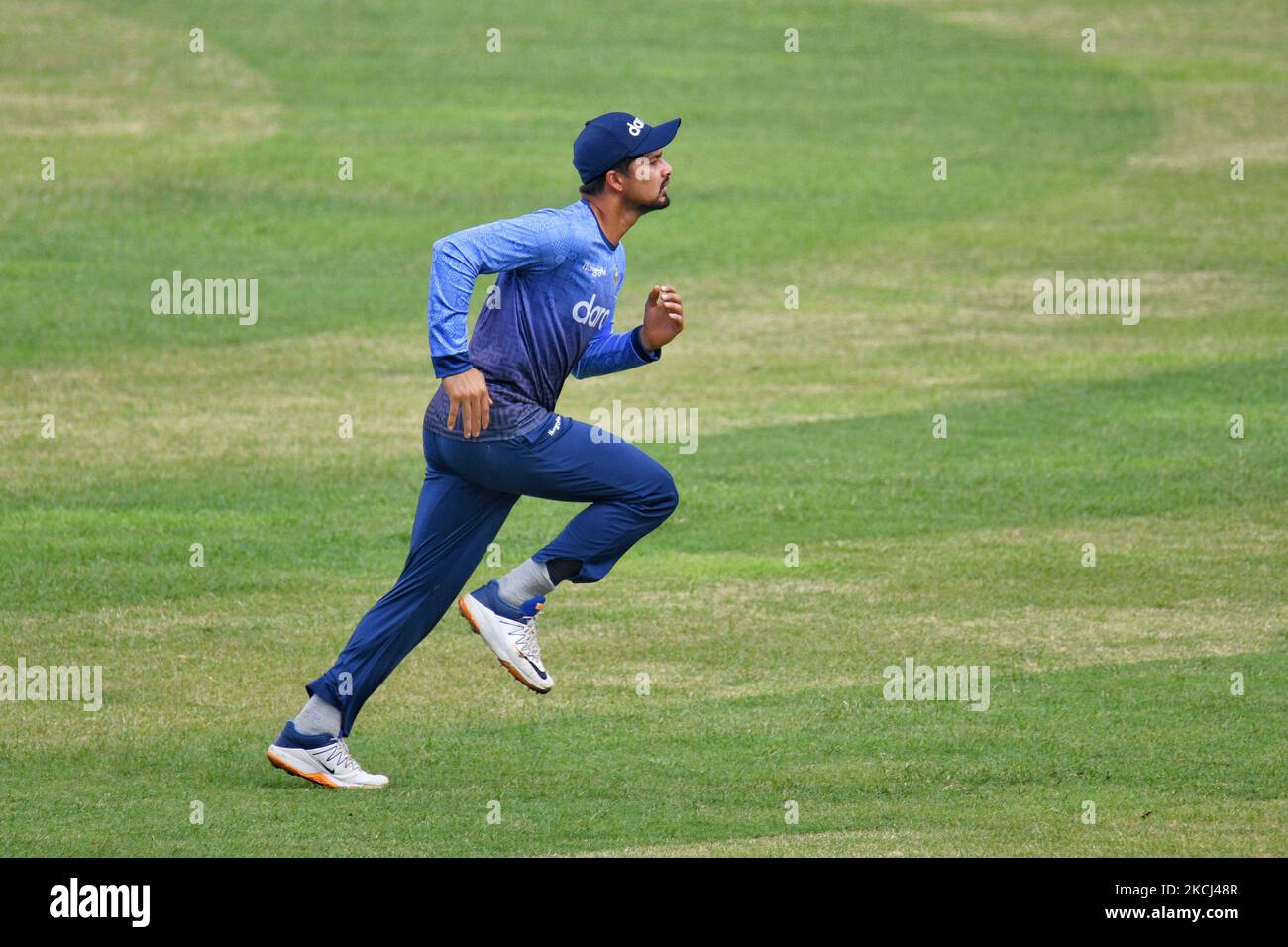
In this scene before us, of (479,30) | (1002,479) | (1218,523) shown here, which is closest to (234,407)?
(1002,479)

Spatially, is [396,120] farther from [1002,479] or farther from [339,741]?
[339,741]

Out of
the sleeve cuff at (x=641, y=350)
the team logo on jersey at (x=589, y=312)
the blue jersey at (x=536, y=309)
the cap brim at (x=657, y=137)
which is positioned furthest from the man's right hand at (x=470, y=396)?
the cap brim at (x=657, y=137)

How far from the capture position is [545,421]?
9219mm

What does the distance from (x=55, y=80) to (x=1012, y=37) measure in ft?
57.8

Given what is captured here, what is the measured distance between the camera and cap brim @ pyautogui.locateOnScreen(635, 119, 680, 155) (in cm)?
927

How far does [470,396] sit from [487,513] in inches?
34.4

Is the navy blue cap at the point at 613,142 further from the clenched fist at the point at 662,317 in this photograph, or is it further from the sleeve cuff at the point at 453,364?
the sleeve cuff at the point at 453,364

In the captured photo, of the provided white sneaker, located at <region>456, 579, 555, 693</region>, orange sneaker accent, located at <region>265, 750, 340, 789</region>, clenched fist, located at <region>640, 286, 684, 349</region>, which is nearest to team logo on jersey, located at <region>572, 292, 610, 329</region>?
clenched fist, located at <region>640, 286, 684, 349</region>

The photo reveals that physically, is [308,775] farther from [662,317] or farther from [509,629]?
[662,317]

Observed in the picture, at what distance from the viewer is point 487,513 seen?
951 cm

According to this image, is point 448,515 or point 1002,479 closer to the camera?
point 448,515

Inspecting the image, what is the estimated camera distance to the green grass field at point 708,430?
9945 mm

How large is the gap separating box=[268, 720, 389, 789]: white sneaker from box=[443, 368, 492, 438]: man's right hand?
1.81 meters

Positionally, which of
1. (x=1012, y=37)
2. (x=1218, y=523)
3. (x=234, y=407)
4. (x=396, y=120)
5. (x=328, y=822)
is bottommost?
(x=328, y=822)
